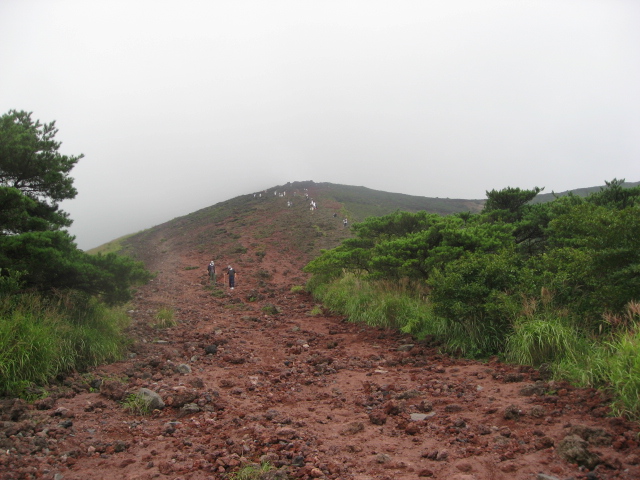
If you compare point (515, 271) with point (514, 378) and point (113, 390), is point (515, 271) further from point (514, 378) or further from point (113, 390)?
point (113, 390)

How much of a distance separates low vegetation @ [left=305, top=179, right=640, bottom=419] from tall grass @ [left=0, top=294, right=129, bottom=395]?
219 inches

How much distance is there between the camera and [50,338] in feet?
18.7

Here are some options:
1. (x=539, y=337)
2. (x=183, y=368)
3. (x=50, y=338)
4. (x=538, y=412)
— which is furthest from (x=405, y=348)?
(x=50, y=338)

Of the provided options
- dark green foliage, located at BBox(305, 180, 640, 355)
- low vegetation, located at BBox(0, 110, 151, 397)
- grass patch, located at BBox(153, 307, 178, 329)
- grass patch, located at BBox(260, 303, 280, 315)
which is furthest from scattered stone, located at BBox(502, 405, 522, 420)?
grass patch, located at BBox(260, 303, 280, 315)

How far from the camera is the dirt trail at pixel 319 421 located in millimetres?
3408

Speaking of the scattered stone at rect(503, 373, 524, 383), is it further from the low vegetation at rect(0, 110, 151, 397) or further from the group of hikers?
the group of hikers

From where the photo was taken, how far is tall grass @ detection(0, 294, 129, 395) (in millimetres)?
5062

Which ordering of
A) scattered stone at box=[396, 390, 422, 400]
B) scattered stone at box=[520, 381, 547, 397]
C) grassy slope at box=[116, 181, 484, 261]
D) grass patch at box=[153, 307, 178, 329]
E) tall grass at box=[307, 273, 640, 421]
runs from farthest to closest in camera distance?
grassy slope at box=[116, 181, 484, 261] < grass patch at box=[153, 307, 178, 329] < scattered stone at box=[396, 390, 422, 400] < scattered stone at box=[520, 381, 547, 397] < tall grass at box=[307, 273, 640, 421]

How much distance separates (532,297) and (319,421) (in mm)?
3866

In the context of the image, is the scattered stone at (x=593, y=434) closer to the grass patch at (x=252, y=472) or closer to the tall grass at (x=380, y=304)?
the grass patch at (x=252, y=472)

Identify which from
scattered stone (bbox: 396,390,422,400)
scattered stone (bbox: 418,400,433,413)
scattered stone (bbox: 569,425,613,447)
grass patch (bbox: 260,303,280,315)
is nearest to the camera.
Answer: scattered stone (bbox: 569,425,613,447)

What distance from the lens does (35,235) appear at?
614 centimetres

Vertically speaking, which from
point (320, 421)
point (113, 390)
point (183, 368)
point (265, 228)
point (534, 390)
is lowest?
point (320, 421)

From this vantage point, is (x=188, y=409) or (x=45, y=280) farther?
(x=45, y=280)
